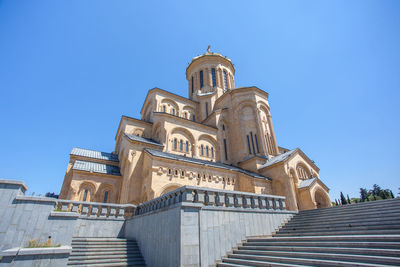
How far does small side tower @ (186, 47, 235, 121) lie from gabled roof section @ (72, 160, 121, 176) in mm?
15374

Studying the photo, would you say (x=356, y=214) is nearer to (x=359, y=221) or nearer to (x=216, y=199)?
(x=359, y=221)

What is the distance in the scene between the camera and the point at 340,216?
744cm

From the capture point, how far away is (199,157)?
21703 mm

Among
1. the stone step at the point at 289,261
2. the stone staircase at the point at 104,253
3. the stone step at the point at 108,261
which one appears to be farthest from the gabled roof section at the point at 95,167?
the stone step at the point at 289,261

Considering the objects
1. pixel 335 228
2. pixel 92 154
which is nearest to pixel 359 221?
pixel 335 228

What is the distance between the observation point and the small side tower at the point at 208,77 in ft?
98.2

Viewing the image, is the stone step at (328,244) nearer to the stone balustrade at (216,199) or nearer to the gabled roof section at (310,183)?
the stone balustrade at (216,199)

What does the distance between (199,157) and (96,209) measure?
13.2 meters

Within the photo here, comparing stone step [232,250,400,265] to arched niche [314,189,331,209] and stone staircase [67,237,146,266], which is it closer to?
stone staircase [67,237,146,266]

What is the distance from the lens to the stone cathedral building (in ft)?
51.5

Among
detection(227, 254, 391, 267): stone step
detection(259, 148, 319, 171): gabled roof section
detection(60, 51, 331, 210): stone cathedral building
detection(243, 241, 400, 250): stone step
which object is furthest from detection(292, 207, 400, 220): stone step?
detection(259, 148, 319, 171): gabled roof section

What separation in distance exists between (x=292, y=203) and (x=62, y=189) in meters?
20.8

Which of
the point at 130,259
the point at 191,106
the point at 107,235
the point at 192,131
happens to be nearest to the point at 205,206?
the point at 130,259

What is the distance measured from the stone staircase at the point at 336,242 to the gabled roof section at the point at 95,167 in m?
15.2
